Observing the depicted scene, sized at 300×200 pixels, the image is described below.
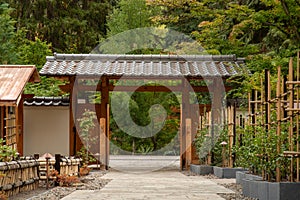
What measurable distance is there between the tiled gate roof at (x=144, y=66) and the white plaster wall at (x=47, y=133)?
1.65m

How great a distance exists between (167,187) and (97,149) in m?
6.14

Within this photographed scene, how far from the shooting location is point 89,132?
1580 centimetres

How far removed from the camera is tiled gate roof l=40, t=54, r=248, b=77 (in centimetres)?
1521

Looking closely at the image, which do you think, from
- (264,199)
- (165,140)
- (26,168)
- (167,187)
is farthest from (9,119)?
(165,140)

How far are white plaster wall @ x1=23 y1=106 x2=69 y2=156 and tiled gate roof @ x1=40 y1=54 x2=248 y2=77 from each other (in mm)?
1649

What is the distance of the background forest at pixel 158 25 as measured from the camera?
14.8 metres

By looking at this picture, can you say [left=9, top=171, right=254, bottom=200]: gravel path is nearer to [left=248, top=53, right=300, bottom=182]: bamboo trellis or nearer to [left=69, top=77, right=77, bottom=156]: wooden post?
[left=248, top=53, right=300, bottom=182]: bamboo trellis

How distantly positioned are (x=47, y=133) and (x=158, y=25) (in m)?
9.32

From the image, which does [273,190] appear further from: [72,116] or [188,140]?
[72,116]

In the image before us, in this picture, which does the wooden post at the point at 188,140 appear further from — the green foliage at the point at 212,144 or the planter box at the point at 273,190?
the planter box at the point at 273,190

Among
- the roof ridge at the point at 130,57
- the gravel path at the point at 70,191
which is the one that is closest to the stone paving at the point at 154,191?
the gravel path at the point at 70,191

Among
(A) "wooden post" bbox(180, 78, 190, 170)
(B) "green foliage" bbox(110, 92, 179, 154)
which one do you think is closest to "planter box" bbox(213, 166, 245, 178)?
(A) "wooden post" bbox(180, 78, 190, 170)

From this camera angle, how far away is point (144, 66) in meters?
16.0

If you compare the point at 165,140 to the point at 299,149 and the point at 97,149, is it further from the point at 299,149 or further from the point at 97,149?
the point at 299,149
